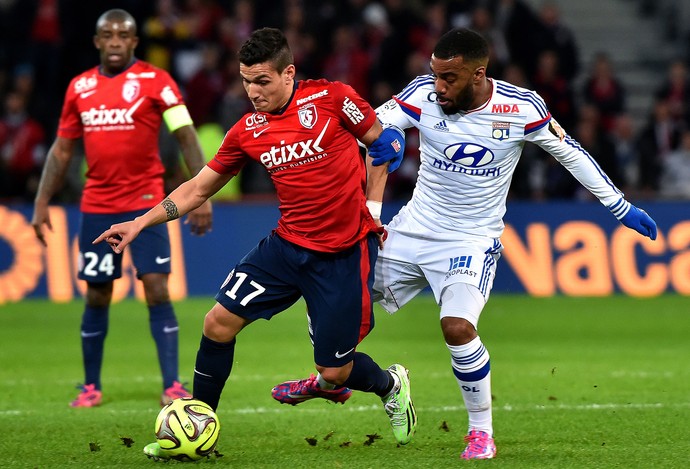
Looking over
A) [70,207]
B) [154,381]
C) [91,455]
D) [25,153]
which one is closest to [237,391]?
[154,381]

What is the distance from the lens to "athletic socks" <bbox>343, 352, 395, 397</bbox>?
6672mm

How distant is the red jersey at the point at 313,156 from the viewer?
6297 mm

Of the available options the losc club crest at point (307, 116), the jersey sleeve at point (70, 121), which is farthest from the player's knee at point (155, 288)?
the losc club crest at point (307, 116)

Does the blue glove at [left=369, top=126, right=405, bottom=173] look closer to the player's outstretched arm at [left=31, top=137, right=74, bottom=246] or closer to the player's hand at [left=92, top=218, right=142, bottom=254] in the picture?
the player's hand at [left=92, top=218, right=142, bottom=254]

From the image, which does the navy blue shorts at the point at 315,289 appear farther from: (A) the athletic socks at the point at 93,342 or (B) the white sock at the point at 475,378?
(A) the athletic socks at the point at 93,342

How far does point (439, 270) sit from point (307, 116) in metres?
1.25

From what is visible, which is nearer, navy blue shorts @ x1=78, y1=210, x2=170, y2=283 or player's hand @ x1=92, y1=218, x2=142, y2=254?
player's hand @ x1=92, y1=218, x2=142, y2=254

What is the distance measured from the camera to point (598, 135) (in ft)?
54.1

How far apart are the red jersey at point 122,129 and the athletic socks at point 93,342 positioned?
76cm

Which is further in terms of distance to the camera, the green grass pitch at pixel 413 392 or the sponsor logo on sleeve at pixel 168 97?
the sponsor logo on sleeve at pixel 168 97

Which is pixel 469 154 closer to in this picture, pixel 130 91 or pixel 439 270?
pixel 439 270

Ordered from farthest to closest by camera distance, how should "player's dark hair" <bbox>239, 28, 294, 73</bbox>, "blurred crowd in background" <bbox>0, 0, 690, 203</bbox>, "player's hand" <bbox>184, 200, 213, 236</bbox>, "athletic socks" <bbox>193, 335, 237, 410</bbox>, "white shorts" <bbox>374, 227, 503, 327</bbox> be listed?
"blurred crowd in background" <bbox>0, 0, 690, 203</bbox> → "player's hand" <bbox>184, 200, 213, 236</bbox> → "white shorts" <bbox>374, 227, 503, 327</bbox> → "athletic socks" <bbox>193, 335, 237, 410</bbox> → "player's dark hair" <bbox>239, 28, 294, 73</bbox>

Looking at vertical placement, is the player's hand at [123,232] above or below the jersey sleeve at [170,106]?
below

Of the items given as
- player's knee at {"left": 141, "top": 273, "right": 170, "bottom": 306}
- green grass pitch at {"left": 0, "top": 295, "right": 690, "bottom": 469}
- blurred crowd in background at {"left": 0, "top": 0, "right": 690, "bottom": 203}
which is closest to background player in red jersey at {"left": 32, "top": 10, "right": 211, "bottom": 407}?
player's knee at {"left": 141, "top": 273, "right": 170, "bottom": 306}
